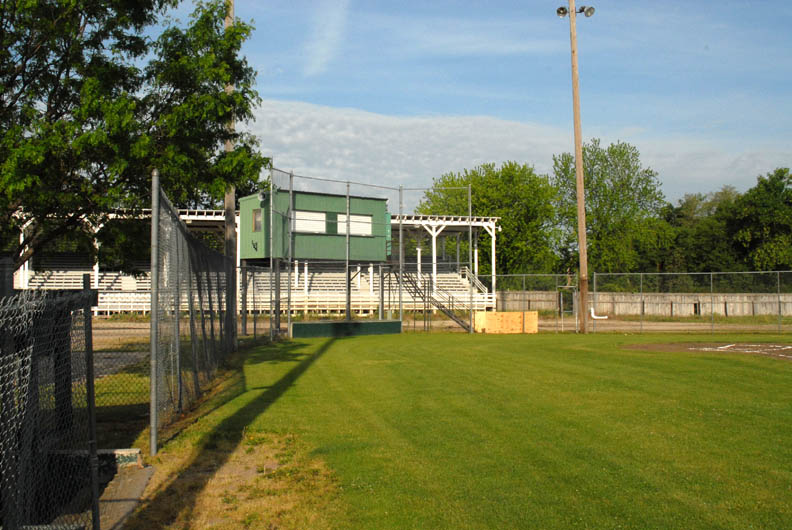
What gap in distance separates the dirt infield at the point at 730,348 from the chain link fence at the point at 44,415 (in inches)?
655

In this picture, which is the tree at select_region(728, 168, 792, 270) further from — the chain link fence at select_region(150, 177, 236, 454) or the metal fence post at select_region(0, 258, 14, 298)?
the metal fence post at select_region(0, 258, 14, 298)

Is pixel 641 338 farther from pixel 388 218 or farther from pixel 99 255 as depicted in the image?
pixel 99 255

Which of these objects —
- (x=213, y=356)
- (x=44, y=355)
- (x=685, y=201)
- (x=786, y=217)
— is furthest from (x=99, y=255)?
(x=685, y=201)

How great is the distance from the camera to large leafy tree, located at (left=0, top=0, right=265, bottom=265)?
9.56 metres

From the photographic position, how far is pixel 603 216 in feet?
199

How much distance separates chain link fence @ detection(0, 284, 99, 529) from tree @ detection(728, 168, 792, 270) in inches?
2456

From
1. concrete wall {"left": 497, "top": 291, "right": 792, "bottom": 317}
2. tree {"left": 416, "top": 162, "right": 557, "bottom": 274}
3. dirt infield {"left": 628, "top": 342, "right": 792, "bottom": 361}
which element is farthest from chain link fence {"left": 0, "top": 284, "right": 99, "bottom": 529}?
tree {"left": 416, "top": 162, "right": 557, "bottom": 274}

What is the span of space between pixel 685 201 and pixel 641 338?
75.7 m

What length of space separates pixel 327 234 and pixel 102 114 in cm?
2344

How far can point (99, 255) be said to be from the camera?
11867 mm

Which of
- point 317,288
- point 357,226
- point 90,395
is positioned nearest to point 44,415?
point 90,395

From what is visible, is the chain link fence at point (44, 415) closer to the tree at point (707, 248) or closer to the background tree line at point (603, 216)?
the background tree line at point (603, 216)

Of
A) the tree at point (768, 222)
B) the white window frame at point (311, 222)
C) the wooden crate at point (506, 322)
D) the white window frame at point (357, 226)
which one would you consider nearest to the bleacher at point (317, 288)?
the white window frame at point (311, 222)

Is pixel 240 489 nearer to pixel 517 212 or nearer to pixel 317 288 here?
pixel 317 288
